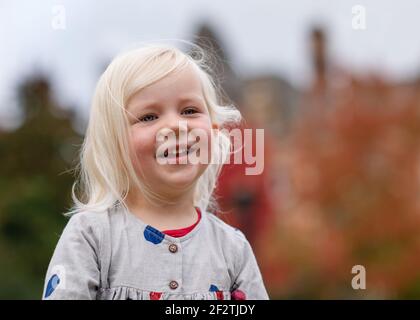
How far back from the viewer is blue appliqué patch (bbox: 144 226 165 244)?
88.4 inches

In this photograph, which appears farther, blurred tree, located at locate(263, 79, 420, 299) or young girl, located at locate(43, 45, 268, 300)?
blurred tree, located at locate(263, 79, 420, 299)

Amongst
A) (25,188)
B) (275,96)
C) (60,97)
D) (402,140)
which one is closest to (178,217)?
(25,188)

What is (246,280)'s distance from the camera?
Answer: 2367 mm

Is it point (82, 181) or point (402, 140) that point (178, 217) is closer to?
point (82, 181)

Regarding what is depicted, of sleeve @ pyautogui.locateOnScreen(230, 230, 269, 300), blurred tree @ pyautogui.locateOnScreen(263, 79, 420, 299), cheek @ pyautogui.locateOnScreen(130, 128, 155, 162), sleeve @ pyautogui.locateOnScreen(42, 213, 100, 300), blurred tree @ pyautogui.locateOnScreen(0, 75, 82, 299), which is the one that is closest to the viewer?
sleeve @ pyautogui.locateOnScreen(42, 213, 100, 300)

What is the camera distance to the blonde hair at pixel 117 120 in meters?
2.25

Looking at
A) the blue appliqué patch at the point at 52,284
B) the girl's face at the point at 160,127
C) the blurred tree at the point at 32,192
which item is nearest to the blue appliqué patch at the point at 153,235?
the girl's face at the point at 160,127

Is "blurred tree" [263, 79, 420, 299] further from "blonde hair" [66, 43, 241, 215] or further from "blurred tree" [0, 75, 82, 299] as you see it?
"blonde hair" [66, 43, 241, 215]

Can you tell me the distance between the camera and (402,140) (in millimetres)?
25141

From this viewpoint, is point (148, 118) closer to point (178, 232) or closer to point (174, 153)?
point (174, 153)

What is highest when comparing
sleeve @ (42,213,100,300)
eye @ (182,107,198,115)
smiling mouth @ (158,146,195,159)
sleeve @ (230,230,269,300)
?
eye @ (182,107,198,115)

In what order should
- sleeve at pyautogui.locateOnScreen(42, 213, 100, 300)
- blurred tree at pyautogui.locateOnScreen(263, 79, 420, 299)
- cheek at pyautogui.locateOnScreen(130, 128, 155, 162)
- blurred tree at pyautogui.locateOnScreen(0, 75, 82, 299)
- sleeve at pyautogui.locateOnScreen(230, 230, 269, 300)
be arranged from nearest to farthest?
1. sleeve at pyautogui.locateOnScreen(42, 213, 100, 300)
2. cheek at pyautogui.locateOnScreen(130, 128, 155, 162)
3. sleeve at pyautogui.locateOnScreen(230, 230, 269, 300)
4. blurred tree at pyautogui.locateOnScreen(0, 75, 82, 299)
5. blurred tree at pyautogui.locateOnScreen(263, 79, 420, 299)

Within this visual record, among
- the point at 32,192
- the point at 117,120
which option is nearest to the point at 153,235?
the point at 117,120

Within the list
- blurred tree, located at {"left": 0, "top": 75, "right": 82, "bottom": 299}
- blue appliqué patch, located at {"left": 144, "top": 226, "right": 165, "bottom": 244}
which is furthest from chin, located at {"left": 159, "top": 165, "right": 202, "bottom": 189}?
blurred tree, located at {"left": 0, "top": 75, "right": 82, "bottom": 299}
